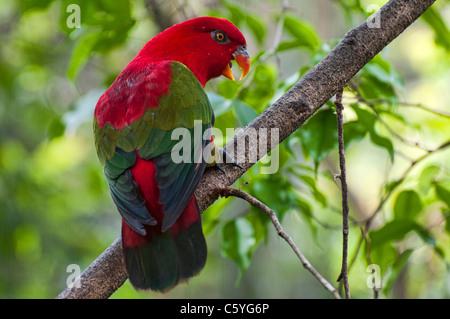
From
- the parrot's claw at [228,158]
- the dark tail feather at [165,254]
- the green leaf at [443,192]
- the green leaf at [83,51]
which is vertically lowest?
the dark tail feather at [165,254]

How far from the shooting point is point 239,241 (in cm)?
175

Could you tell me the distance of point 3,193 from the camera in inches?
151

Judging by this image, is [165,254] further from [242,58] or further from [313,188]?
[242,58]

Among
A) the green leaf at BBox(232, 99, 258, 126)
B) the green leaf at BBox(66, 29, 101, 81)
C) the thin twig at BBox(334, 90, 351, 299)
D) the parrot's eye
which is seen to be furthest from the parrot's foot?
the green leaf at BBox(66, 29, 101, 81)

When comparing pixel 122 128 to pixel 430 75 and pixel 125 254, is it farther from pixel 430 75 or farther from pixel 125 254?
pixel 430 75

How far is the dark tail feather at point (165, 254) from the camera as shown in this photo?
50.4 inches

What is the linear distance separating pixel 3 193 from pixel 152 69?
8.98 feet

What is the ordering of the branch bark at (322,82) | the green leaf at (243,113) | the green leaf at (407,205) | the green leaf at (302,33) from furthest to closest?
1. the green leaf at (302,33)
2. the green leaf at (407,205)
3. the green leaf at (243,113)
4. the branch bark at (322,82)

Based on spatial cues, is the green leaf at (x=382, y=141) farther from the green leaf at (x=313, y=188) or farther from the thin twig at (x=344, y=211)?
the thin twig at (x=344, y=211)

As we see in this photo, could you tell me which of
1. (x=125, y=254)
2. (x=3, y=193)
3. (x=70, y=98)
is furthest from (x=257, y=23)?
(x=70, y=98)

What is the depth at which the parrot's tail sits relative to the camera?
128cm

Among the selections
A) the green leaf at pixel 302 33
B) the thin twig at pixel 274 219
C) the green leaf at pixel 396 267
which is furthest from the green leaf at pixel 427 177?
the thin twig at pixel 274 219

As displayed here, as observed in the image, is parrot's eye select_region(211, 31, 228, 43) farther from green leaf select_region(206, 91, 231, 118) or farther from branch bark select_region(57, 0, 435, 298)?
branch bark select_region(57, 0, 435, 298)
